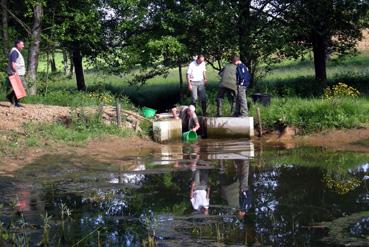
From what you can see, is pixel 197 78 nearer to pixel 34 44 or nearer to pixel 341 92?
pixel 341 92

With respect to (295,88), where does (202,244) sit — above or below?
below

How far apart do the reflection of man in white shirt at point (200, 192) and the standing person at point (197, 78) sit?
6.96m

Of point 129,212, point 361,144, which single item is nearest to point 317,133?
point 361,144

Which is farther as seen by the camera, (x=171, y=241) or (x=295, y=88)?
(x=295, y=88)

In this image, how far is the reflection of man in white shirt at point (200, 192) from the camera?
30.3 feet

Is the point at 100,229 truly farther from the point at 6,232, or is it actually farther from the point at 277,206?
the point at 277,206

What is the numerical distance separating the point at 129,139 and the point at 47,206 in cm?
744

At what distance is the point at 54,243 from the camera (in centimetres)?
730

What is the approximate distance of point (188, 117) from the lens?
1841cm

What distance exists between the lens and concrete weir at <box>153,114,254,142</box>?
1741cm

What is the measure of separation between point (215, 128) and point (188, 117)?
1.05 meters

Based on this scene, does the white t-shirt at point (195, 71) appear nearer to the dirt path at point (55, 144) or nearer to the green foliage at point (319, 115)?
the green foliage at point (319, 115)

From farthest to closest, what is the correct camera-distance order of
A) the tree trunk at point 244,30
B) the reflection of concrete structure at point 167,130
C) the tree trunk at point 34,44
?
1. the tree trunk at point 244,30
2. the tree trunk at point 34,44
3. the reflection of concrete structure at point 167,130

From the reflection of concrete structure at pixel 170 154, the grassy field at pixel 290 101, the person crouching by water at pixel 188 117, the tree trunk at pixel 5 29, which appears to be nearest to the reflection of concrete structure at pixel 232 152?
the reflection of concrete structure at pixel 170 154
